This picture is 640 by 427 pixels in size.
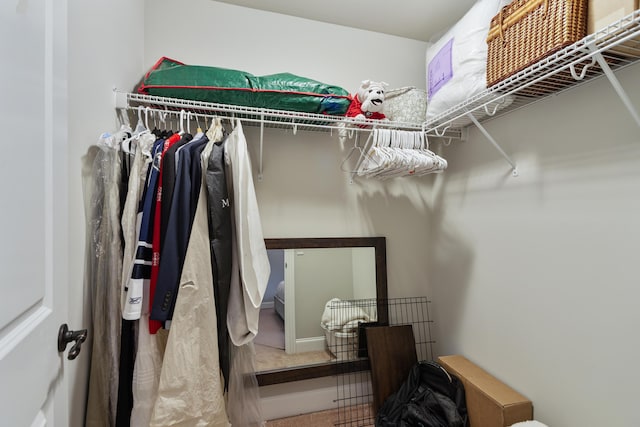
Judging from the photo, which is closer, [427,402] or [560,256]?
[560,256]

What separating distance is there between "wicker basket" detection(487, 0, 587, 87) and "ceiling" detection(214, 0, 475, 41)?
703 mm

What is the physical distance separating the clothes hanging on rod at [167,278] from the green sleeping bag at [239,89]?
0.35 meters

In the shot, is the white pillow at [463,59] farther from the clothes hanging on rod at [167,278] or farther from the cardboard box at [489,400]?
the cardboard box at [489,400]

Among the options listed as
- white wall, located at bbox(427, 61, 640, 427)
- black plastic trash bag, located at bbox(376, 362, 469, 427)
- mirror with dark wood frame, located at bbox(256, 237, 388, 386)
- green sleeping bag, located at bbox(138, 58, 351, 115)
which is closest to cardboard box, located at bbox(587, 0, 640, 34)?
white wall, located at bbox(427, 61, 640, 427)

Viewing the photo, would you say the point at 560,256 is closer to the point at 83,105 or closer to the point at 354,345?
the point at 354,345

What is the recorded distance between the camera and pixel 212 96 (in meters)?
1.36

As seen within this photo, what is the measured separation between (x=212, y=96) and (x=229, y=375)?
49.8 inches

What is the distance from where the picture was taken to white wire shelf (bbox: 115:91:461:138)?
51.5 inches

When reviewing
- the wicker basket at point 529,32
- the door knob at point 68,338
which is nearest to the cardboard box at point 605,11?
the wicker basket at point 529,32

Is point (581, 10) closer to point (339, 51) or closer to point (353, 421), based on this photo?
point (339, 51)

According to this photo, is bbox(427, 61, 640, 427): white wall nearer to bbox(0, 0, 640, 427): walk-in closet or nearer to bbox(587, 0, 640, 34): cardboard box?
bbox(0, 0, 640, 427): walk-in closet

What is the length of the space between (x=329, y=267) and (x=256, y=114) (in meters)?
1.01

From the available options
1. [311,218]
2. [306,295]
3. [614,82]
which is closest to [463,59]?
[614,82]

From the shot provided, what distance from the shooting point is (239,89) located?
136 cm
